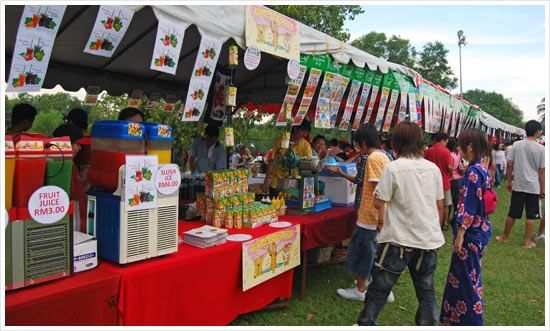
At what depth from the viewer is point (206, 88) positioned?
2.70 metres

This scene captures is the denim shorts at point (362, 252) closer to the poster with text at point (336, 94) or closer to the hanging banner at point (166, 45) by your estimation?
the poster with text at point (336, 94)

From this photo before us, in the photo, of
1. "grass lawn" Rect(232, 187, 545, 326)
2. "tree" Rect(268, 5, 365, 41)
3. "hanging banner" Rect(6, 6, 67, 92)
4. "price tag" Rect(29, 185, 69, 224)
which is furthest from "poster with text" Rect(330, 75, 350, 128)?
"tree" Rect(268, 5, 365, 41)

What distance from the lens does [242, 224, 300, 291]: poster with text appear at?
2.72 m

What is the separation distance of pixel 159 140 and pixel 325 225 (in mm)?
1905

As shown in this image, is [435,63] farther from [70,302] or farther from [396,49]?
[70,302]

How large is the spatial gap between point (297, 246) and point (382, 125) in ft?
9.55

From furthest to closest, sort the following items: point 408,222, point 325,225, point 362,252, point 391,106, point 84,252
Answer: point 391,106 < point 325,225 < point 362,252 < point 408,222 < point 84,252

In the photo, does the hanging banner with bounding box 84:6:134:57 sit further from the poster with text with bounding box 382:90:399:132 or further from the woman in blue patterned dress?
the poster with text with bounding box 382:90:399:132

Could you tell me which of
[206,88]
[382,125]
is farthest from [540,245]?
[206,88]

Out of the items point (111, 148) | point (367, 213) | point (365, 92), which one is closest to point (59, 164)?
point (111, 148)

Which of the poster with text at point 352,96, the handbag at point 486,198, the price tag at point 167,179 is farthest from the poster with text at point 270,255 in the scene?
the poster with text at point 352,96

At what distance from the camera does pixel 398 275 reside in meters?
2.45

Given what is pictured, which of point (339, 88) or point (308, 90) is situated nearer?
point (308, 90)

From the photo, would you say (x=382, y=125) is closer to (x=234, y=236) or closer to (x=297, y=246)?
(x=297, y=246)
